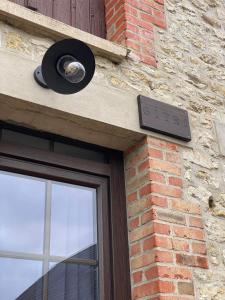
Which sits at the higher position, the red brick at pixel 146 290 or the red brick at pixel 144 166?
the red brick at pixel 144 166

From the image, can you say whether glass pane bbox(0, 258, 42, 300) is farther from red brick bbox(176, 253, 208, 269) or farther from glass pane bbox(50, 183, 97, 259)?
red brick bbox(176, 253, 208, 269)

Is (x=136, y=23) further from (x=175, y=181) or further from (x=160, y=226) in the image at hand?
(x=160, y=226)

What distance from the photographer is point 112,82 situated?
289cm

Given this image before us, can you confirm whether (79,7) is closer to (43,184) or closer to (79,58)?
(79,58)

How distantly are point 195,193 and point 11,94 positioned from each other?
1.32m

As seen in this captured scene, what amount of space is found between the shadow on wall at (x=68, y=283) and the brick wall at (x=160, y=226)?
0.85 feet

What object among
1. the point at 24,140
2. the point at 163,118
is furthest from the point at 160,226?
the point at 24,140

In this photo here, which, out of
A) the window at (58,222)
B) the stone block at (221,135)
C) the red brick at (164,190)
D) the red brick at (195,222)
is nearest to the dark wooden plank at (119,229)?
the window at (58,222)

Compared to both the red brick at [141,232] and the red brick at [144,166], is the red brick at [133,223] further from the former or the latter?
the red brick at [144,166]

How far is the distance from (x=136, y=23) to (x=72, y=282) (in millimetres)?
1889

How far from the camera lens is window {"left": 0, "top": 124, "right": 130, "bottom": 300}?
94.7 inches

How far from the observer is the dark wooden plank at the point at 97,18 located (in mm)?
3439

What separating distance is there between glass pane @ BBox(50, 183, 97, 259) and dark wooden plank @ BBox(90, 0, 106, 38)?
52.2 inches

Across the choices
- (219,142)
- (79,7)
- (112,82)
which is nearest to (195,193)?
(219,142)
